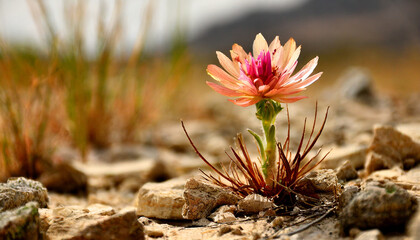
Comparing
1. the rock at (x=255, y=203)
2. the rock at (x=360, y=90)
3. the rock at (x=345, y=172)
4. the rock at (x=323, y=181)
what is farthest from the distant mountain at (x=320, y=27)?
the rock at (x=255, y=203)

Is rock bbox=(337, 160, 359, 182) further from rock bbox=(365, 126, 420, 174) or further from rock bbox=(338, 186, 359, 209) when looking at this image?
rock bbox=(338, 186, 359, 209)

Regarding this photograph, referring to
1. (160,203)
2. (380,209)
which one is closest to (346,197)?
(380,209)

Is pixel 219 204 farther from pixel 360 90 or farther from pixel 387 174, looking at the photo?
pixel 360 90

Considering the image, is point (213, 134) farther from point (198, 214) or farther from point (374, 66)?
point (374, 66)

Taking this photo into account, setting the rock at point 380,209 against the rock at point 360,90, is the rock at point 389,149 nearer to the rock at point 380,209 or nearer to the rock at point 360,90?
the rock at point 380,209

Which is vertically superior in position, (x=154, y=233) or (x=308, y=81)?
(x=308, y=81)

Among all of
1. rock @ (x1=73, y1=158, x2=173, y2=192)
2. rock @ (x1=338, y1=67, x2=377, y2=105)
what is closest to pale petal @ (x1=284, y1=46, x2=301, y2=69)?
rock @ (x1=73, y1=158, x2=173, y2=192)
